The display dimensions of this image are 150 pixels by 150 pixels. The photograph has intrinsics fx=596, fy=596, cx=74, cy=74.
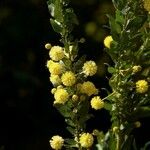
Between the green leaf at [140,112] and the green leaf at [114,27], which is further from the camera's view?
the green leaf at [140,112]

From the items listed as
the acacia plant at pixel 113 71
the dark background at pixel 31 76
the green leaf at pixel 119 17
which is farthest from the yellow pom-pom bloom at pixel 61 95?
the dark background at pixel 31 76

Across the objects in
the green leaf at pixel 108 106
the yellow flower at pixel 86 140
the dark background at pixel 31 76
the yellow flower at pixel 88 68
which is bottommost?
the yellow flower at pixel 86 140

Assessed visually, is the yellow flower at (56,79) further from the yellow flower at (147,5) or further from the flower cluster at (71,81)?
the yellow flower at (147,5)

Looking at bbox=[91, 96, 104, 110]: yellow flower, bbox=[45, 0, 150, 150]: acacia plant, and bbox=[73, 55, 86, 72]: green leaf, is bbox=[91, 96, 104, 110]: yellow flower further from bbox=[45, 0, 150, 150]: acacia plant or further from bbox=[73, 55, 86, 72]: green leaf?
bbox=[73, 55, 86, 72]: green leaf

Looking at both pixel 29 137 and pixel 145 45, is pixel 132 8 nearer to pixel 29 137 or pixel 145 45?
pixel 145 45

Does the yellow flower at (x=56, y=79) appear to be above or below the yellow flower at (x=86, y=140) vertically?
above

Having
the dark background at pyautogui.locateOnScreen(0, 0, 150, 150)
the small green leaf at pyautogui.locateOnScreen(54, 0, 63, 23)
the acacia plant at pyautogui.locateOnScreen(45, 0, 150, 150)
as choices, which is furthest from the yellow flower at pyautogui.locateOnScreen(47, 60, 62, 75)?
the dark background at pyautogui.locateOnScreen(0, 0, 150, 150)

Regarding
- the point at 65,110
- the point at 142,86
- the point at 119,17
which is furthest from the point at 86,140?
the point at 119,17

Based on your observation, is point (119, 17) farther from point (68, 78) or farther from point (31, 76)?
point (31, 76)
